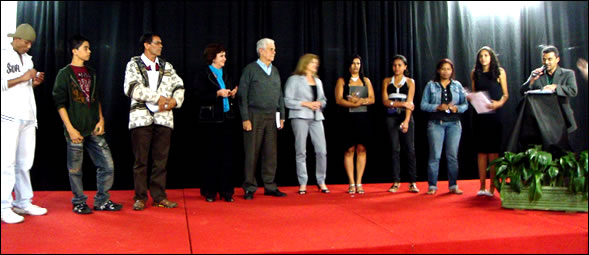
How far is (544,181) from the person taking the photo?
298 cm

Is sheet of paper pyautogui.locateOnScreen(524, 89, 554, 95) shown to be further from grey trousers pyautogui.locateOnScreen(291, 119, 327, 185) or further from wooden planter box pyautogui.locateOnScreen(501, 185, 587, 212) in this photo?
grey trousers pyautogui.locateOnScreen(291, 119, 327, 185)

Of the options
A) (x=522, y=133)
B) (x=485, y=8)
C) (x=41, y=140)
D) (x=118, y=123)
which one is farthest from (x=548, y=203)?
(x=41, y=140)

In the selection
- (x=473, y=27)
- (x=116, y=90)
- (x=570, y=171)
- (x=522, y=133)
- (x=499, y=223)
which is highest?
(x=473, y=27)

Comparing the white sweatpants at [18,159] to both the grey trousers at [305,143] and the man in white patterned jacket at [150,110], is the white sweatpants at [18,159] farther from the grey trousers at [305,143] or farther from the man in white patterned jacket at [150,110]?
the grey trousers at [305,143]

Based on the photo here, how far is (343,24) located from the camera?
15.7 ft

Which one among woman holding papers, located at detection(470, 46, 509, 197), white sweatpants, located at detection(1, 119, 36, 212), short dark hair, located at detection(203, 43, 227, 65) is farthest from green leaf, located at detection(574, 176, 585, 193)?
white sweatpants, located at detection(1, 119, 36, 212)

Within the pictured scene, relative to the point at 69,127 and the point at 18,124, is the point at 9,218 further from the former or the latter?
the point at 69,127

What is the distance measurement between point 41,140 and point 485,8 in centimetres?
412

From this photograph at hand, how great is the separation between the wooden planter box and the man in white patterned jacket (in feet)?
7.28

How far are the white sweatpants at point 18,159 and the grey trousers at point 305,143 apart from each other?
196 centimetres

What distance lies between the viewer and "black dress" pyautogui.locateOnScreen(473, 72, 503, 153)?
3.50 m

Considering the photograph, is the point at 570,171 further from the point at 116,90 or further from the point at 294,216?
the point at 116,90

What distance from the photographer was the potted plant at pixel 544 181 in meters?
2.85

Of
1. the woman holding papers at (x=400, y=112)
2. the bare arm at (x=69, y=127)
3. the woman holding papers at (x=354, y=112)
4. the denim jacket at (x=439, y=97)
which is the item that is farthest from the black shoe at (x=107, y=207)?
the denim jacket at (x=439, y=97)
